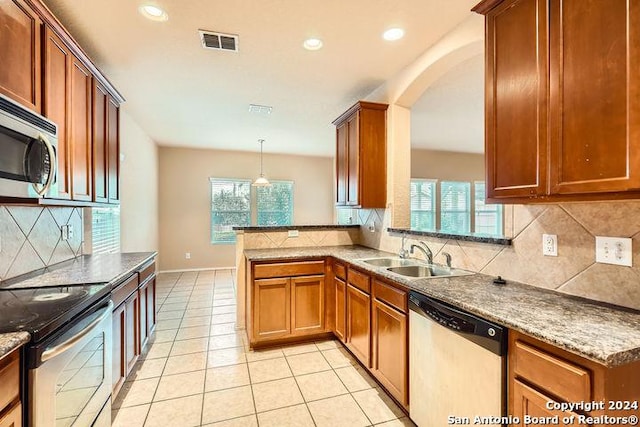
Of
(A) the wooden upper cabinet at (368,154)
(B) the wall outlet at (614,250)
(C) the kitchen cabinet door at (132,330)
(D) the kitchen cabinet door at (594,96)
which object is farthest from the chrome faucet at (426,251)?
(C) the kitchen cabinet door at (132,330)

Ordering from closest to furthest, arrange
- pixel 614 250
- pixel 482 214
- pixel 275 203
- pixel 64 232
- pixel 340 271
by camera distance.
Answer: pixel 614 250 < pixel 64 232 < pixel 340 271 < pixel 275 203 < pixel 482 214

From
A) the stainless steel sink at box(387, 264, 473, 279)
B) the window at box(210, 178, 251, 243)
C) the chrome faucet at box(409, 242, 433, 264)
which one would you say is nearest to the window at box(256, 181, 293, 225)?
the window at box(210, 178, 251, 243)

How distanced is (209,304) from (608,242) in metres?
4.23

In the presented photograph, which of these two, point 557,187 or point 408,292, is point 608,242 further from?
point 408,292

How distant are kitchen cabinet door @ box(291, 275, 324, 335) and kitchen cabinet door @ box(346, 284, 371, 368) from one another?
376 mm

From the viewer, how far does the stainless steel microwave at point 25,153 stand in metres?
1.28

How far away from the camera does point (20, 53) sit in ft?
5.04

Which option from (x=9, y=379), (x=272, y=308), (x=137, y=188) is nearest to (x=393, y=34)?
(x=272, y=308)

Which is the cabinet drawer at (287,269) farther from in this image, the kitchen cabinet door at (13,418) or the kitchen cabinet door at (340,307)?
the kitchen cabinet door at (13,418)

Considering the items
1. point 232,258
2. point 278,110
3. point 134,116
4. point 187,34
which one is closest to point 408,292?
point 187,34

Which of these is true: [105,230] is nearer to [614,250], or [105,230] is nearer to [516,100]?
[516,100]

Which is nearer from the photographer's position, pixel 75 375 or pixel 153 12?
pixel 75 375

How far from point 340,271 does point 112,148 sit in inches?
92.6

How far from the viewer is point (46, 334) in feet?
3.81
